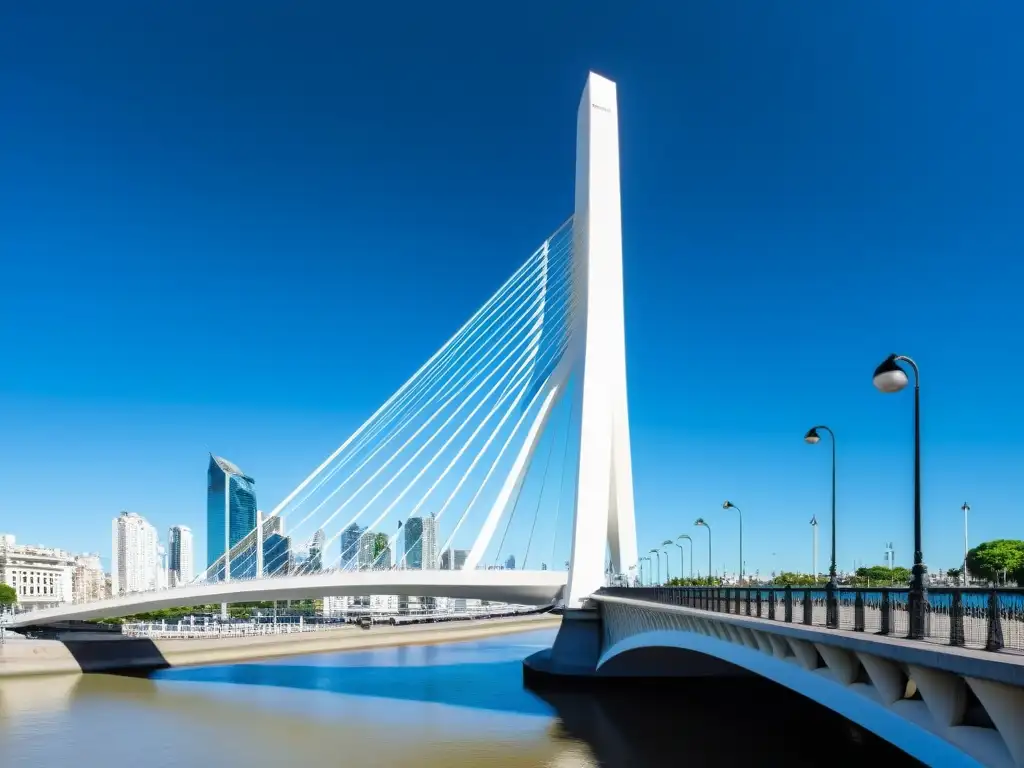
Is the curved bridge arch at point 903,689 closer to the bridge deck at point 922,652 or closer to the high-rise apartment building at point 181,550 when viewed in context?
the bridge deck at point 922,652

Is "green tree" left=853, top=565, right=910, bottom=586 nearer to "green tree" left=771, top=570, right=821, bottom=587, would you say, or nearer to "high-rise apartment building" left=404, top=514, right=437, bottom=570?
"green tree" left=771, top=570, right=821, bottom=587

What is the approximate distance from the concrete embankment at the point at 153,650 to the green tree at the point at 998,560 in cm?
3141

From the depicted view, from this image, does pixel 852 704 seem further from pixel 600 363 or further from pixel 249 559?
pixel 249 559

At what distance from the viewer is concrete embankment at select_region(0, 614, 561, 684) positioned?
1359 inches

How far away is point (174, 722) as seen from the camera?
23000mm

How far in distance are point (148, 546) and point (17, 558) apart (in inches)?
1586

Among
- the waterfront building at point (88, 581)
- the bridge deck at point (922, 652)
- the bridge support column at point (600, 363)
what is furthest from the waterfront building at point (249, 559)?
the waterfront building at point (88, 581)

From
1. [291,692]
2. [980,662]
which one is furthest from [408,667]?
[980,662]

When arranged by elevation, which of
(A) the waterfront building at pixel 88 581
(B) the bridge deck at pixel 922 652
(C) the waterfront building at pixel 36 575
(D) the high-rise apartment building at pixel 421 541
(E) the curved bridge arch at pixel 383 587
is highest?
(B) the bridge deck at pixel 922 652

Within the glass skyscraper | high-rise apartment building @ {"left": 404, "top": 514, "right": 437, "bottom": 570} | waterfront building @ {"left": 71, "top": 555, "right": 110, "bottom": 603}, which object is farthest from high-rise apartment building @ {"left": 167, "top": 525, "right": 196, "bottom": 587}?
high-rise apartment building @ {"left": 404, "top": 514, "right": 437, "bottom": 570}

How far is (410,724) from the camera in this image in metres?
21.9

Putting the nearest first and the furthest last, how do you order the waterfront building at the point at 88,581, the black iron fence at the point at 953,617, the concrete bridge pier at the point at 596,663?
the black iron fence at the point at 953,617, the concrete bridge pier at the point at 596,663, the waterfront building at the point at 88,581

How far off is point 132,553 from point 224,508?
2101 inches

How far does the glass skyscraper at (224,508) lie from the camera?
88.4 meters
